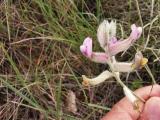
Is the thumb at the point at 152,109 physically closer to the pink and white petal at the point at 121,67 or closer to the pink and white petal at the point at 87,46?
the pink and white petal at the point at 121,67

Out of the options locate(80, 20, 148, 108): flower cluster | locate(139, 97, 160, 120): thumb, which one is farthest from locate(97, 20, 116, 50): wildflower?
locate(139, 97, 160, 120): thumb

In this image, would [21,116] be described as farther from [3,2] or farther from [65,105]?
[3,2]

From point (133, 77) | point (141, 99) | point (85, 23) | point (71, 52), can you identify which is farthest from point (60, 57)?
point (141, 99)

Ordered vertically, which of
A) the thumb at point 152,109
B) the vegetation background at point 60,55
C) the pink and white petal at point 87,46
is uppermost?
the pink and white petal at point 87,46

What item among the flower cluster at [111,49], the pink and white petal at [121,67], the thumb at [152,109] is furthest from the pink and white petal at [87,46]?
the thumb at [152,109]

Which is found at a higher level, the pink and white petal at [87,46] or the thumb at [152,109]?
the pink and white petal at [87,46]

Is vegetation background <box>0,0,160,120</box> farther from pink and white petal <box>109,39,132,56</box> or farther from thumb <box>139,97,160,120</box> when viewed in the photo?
pink and white petal <box>109,39,132,56</box>

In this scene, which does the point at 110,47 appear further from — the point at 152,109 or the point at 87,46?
the point at 152,109
